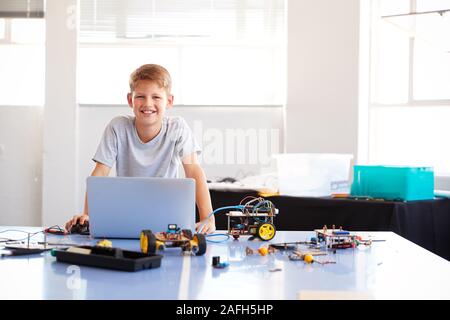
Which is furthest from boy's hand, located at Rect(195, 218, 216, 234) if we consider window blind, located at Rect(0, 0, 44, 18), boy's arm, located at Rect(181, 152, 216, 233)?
window blind, located at Rect(0, 0, 44, 18)

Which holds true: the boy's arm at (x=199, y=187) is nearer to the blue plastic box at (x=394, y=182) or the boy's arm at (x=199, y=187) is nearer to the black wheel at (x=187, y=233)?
the black wheel at (x=187, y=233)

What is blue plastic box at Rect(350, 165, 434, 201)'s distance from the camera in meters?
3.23

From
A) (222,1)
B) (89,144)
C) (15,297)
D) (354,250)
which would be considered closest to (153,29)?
(222,1)

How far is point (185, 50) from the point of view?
16.7 ft

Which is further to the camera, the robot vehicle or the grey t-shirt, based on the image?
the grey t-shirt

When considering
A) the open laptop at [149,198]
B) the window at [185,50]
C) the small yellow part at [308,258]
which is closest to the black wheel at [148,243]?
the open laptop at [149,198]

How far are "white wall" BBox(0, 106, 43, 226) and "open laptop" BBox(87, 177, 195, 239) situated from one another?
11.8ft

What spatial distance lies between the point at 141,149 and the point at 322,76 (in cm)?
279

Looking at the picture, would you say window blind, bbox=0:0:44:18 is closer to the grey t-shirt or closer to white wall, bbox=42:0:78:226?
white wall, bbox=42:0:78:226

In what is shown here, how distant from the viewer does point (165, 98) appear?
7.72 ft

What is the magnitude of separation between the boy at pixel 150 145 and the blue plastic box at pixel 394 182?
1.32 meters

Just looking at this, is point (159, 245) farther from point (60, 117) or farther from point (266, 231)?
point (60, 117)

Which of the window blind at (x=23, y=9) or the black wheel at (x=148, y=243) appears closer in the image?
the black wheel at (x=148, y=243)

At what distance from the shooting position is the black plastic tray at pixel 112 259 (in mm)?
1348
